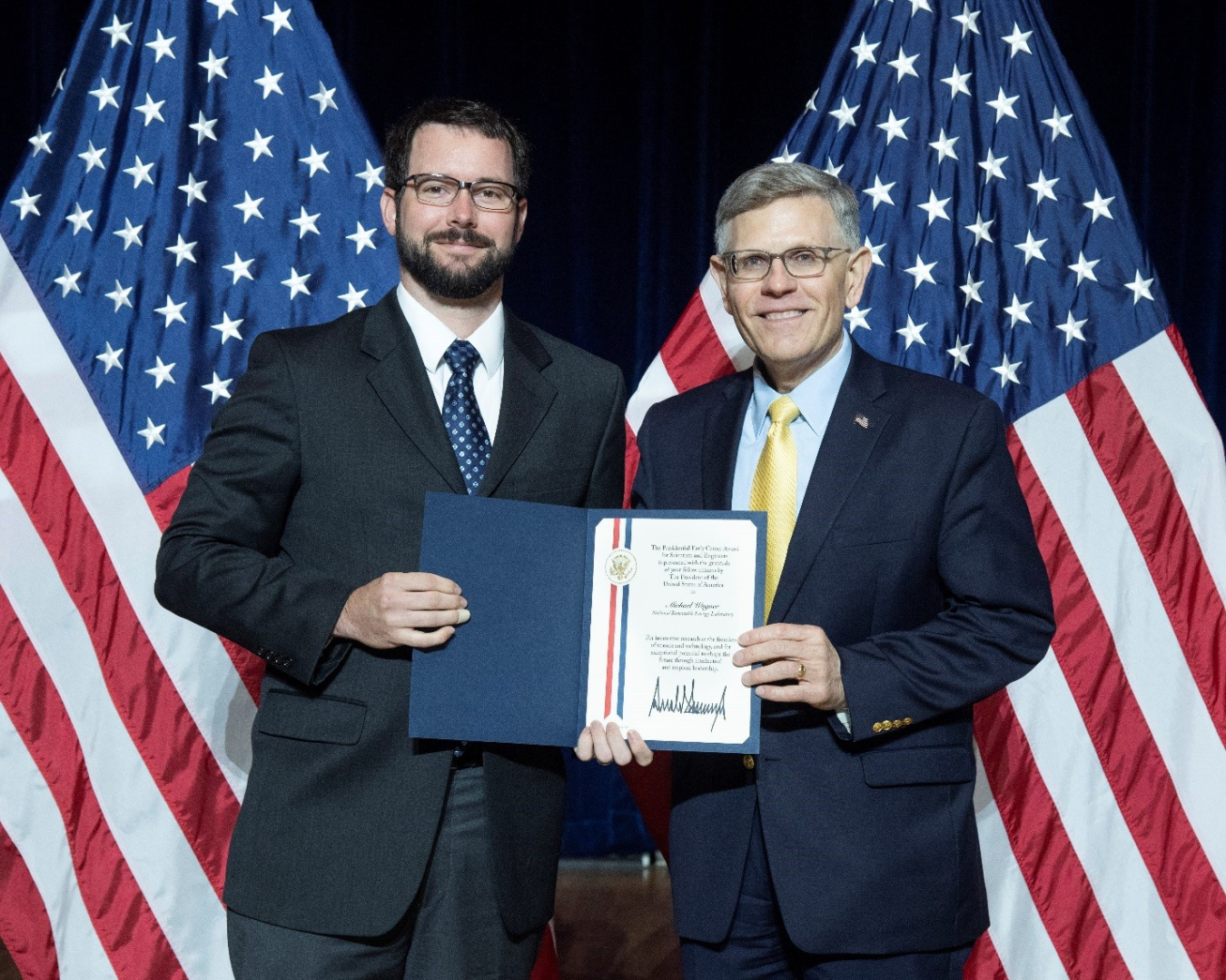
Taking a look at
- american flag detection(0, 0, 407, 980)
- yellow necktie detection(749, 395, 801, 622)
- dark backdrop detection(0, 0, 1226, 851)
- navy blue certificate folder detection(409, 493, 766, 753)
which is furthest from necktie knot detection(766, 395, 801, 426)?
dark backdrop detection(0, 0, 1226, 851)

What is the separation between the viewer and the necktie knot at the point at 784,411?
1902 mm

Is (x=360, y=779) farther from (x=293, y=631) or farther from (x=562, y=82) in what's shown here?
(x=562, y=82)

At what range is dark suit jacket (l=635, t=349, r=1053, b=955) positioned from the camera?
176 cm

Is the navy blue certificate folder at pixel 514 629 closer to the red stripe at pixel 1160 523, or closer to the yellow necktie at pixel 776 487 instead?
the yellow necktie at pixel 776 487

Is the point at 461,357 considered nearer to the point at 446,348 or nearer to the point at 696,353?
the point at 446,348

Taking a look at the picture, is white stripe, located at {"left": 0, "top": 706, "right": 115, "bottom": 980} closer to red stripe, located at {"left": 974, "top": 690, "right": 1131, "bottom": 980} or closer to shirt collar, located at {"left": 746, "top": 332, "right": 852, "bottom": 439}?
shirt collar, located at {"left": 746, "top": 332, "right": 852, "bottom": 439}

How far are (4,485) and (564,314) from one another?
97.3 inches

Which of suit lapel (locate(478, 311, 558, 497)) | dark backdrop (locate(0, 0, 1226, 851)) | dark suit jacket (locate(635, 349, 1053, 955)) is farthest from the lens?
dark backdrop (locate(0, 0, 1226, 851))

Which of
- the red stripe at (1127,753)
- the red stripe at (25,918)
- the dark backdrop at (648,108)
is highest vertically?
the dark backdrop at (648,108)

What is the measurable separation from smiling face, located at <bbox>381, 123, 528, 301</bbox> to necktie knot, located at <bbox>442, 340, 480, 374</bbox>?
0.08m

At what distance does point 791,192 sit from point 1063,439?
1.07m

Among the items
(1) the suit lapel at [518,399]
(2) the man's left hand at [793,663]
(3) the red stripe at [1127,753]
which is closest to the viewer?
(2) the man's left hand at [793,663]

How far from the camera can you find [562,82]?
15.1 ft

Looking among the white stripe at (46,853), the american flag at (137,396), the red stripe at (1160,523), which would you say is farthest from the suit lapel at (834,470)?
the white stripe at (46,853)
